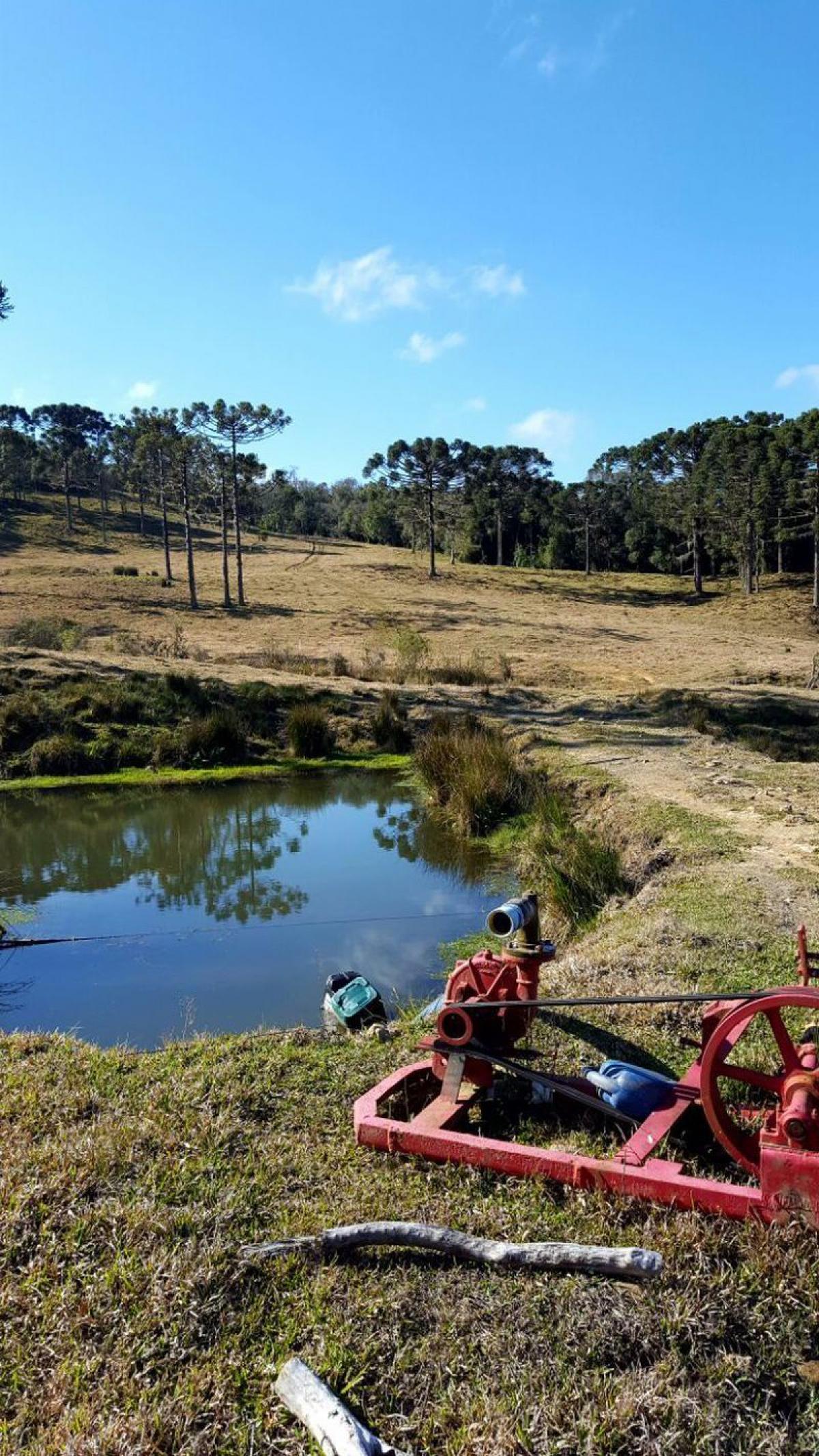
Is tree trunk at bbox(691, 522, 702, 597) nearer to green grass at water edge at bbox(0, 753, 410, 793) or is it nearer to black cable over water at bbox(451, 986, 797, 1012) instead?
green grass at water edge at bbox(0, 753, 410, 793)

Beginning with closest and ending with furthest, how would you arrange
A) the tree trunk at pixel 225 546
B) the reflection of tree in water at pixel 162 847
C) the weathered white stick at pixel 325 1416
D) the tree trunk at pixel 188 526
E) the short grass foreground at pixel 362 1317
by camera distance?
the weathered white stick at pixel 325 1416 < the short grass foreground at pixel 362 1317 < the reflection of tree in water at pixel 162 847 < the tree trunk at pixel 188 526 < the tree trunk at pixel 225 546

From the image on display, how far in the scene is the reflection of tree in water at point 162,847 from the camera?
10.1m

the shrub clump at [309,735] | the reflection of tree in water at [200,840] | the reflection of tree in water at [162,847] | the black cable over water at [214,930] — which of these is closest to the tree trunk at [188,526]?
the shrub clump at [309,735]

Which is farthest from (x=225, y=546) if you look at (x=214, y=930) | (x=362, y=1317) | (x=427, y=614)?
(x=362, y=1317)

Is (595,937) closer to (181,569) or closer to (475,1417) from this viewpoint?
(475,1417)

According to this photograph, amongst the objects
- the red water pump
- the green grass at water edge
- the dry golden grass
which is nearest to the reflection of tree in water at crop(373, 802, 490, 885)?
the green grass at water edge

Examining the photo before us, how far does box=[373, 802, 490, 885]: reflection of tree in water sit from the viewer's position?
10.8 meters

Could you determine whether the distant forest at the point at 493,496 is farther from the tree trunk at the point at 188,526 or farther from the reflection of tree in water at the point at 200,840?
the reflection of tree in water at the point at 200,840

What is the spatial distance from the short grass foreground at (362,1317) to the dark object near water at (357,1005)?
203cm

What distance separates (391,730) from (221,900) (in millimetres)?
7636

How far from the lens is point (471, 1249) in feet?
10.2

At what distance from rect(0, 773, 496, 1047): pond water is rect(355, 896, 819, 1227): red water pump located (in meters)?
2.50

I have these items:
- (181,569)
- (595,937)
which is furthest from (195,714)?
(181,569)

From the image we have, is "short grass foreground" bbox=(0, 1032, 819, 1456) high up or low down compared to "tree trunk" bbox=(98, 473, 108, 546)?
down
